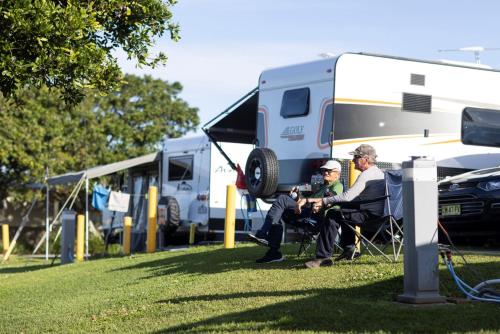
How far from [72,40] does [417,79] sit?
5930mm

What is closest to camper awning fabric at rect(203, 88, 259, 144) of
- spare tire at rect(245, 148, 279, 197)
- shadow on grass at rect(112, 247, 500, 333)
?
spare tire at rect(245, 148, 279, 197)

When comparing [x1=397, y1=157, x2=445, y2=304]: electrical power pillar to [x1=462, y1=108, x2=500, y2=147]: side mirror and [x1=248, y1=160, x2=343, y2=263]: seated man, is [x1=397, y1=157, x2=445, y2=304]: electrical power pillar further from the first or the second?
[x1=462, y1=108, x2=500, y2=147]: side mirror

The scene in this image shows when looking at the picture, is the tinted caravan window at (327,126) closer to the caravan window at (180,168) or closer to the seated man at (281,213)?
the seated man at (281,213)

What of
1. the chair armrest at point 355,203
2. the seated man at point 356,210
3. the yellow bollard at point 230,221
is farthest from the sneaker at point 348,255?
the yellow bollard at point 230,221

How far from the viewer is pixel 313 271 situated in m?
8.93

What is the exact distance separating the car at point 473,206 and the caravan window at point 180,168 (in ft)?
29.7

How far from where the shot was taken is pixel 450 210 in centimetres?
1089

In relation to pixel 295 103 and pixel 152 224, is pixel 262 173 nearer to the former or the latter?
pixel 295 103

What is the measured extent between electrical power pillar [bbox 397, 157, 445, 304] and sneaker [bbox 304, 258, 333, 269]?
215cm

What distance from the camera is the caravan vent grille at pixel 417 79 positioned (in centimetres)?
1353

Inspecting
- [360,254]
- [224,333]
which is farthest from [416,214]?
[360,254]

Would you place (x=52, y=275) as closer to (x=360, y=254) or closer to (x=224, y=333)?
(x=360, y=254)

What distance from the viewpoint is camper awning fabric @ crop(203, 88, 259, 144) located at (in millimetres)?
16453

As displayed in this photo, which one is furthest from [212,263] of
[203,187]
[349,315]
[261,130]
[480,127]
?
[203,187]
